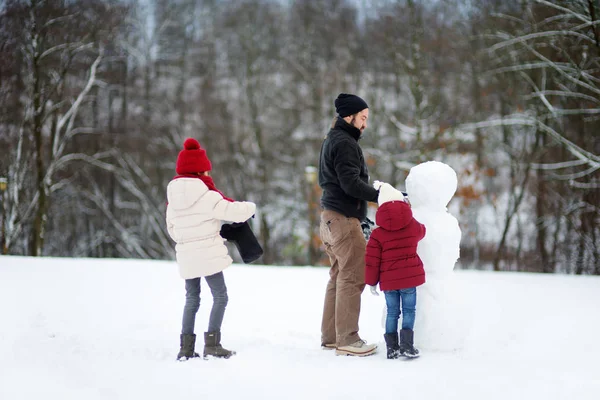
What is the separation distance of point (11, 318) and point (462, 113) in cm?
1803

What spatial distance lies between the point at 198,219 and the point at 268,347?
115cm

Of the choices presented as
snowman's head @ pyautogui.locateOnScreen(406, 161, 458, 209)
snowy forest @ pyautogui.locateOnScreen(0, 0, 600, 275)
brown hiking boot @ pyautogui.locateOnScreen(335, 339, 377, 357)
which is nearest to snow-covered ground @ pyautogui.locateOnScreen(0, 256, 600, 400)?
brown hiking boot @ pyautogui.locateOnScreen(335, 339, 377, 357)

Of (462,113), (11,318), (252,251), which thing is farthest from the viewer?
(462,113)

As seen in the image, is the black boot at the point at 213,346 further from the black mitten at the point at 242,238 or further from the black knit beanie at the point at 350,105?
the black knit beanie at the point at 350,105

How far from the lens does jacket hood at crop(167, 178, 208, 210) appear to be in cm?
436

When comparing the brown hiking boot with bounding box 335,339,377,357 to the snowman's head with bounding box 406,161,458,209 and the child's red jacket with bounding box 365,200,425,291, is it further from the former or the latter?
the snowman's head with bounding box 406,161,458,209

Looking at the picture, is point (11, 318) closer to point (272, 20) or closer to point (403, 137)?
point (403, 137)

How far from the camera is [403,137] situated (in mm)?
23375

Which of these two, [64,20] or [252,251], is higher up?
[64,20]

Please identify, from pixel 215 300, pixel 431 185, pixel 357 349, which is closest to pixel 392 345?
pixel 357 349

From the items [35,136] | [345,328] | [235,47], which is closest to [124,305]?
[345,328]

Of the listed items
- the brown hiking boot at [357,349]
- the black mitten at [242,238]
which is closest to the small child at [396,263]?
the brown hiking boot at [357,349]

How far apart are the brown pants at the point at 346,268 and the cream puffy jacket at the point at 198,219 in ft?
2.04

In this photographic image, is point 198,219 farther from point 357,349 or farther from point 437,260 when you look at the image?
point 437,260
